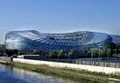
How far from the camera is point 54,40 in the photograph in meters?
108

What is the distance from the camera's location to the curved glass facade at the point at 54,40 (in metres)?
105

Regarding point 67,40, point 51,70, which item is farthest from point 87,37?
point 51,70

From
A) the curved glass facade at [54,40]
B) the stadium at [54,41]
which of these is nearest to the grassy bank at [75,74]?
the stadium at [54,41]

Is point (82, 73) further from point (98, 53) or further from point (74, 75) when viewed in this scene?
point (98, 53)

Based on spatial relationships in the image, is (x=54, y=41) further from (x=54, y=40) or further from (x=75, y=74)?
(x=75, y=74)

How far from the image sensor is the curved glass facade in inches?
4144

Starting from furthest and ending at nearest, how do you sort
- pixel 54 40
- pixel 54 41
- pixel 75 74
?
pixel 54 40
pixel 54 41
pixel 75 74

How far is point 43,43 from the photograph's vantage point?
4146 inches

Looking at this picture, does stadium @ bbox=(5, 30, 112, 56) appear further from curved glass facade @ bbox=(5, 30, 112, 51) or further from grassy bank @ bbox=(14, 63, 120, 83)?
grassy bank @ bbox=(14, 63, 120, 83)

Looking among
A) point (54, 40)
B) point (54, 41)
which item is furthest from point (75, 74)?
point (54, 40)

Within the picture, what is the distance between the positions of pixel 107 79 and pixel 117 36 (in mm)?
116627

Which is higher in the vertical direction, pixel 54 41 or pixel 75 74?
pixel 75 74

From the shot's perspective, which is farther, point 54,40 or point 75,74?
point 54,40

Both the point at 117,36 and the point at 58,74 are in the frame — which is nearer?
the point at 58,74
